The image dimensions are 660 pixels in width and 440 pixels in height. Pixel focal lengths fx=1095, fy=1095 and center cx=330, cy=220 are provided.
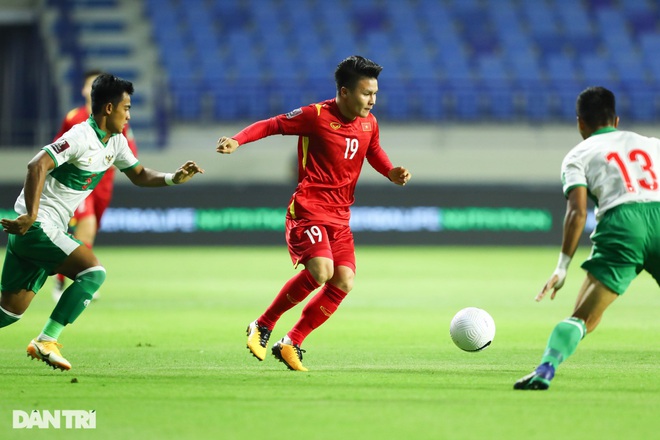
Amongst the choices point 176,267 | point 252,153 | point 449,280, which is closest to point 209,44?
point 252,153

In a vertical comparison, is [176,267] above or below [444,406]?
below

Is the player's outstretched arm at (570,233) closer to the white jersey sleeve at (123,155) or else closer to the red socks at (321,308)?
the red socks at (321,308)

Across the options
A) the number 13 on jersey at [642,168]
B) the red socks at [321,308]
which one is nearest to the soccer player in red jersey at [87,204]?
the red socks at [321,308]

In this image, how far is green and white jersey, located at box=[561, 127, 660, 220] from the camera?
6.33m

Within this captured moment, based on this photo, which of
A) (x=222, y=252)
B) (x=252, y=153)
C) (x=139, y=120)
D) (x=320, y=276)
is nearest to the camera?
(x=320, y=276)

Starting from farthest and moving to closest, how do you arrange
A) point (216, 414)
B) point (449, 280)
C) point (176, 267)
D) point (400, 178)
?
1. point (176, 267)
2. point (449, 280)
3. point (400, 178)
4. point (216, 414)

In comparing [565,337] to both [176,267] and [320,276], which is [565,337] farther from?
[176,267]

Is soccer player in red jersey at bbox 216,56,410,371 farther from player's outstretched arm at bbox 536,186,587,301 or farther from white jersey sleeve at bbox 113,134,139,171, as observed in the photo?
player's outstretched arm at bbox 536,186,587,301

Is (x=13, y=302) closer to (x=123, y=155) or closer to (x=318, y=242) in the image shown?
(x=123, y=155)

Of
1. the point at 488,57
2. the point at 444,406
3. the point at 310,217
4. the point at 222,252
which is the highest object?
the point at 488,57

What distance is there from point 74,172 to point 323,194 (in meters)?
1.74

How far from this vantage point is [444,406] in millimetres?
5777

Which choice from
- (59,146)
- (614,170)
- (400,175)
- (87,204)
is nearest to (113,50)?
(87,204)

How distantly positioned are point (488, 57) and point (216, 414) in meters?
22.4
